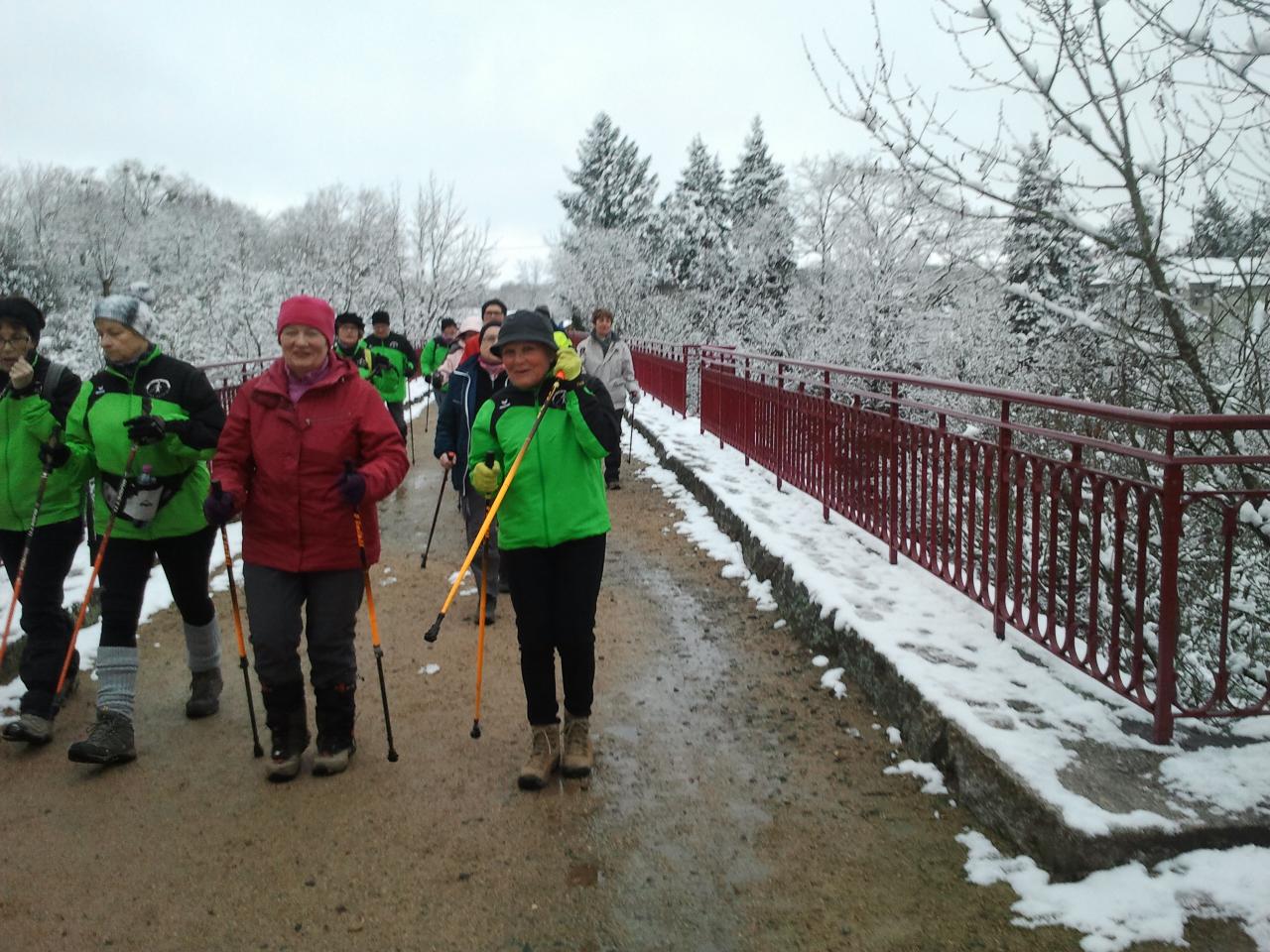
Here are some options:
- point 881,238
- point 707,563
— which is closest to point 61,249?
point 881,238

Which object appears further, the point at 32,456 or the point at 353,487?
the point at 32,456

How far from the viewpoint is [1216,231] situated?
620cm

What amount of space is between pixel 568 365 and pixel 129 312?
1871 millimetres

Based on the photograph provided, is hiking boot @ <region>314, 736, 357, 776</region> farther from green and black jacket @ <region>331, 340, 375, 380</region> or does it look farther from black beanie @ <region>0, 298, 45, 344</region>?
green and black jacket @ <region>331, 340, 375, 380</region>

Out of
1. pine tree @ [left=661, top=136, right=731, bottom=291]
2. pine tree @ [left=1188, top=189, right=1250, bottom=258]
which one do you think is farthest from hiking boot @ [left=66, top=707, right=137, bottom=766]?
pine tree @ [left=661, top=136, right=731, bottom=291]

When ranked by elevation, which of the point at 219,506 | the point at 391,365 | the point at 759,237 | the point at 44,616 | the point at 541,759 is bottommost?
the point at 541,759

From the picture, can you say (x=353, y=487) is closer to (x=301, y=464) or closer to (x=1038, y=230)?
(x=301, y=464)

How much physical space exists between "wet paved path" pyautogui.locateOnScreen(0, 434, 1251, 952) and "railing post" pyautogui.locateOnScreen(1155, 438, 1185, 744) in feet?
2.69

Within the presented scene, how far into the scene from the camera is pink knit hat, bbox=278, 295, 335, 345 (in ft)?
13.4

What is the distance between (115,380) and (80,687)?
70.4 inches

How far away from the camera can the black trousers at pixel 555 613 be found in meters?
4.09

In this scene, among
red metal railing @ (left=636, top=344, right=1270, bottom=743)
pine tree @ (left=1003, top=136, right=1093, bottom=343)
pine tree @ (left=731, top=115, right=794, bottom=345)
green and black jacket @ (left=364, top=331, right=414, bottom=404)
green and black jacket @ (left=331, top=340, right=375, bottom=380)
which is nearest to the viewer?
red metal railing @ (left=636, top=344, right=1270, bottom=743)

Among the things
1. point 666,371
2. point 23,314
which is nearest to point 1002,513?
point 23,314

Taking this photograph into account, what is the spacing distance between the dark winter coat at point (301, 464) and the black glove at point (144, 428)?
28cm
